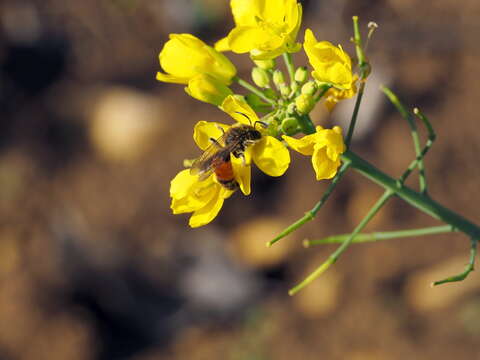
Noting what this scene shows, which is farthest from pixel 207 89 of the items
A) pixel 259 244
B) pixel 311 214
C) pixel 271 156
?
pixel 259 244

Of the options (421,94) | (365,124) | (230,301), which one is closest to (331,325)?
(230,301)

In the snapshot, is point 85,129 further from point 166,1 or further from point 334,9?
point 334,9

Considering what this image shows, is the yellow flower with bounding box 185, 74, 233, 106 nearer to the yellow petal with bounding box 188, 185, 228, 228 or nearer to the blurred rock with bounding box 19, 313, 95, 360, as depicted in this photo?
the yellow petal with bounding box 188, 185, 228, 228

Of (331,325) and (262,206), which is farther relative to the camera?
(262,206)

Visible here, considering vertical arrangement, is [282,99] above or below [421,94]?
above

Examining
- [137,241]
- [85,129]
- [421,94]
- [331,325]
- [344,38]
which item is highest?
[344,38]

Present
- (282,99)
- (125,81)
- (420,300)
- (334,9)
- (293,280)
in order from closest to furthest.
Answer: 1. (282,99)
2. (420,300)
3. (293,280)
4. (334,9)
5. (125,81)
